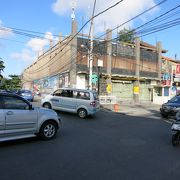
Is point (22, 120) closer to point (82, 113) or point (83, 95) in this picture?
point (82, 113)

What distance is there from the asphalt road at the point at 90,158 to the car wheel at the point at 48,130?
0.81 feet

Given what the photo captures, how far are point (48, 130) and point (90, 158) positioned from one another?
2742 mm

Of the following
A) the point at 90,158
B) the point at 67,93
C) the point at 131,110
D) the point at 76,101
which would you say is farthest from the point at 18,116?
the point at 131,110

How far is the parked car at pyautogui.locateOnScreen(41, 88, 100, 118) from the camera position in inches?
632

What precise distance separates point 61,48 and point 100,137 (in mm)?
28545

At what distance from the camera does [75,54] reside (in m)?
32.1

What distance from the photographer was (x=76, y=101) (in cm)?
1631

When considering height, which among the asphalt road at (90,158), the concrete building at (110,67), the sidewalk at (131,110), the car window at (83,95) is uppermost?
the concrete building at (110,67)

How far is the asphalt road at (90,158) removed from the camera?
5426mm

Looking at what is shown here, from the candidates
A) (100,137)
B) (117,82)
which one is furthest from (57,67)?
(100,137)

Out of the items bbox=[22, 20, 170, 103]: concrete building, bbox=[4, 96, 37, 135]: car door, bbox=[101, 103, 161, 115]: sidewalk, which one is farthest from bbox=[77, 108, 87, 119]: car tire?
bbox=[22, 20, 170, 103]: concrete building

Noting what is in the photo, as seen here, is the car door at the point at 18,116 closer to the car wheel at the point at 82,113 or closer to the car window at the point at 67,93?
the car wheel at the point at 82,113

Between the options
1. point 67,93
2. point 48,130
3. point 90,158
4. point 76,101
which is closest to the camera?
point 90,158

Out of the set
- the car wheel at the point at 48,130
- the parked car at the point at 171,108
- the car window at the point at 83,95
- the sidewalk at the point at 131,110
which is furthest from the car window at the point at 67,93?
the car wheel at the point at 48,130
